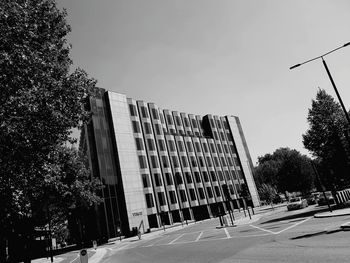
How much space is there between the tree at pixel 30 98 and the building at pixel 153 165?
30.8 metres

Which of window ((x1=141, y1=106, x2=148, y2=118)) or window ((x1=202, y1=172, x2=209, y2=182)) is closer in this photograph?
window ((x1=141, y1=106, x2=148, y2=118))

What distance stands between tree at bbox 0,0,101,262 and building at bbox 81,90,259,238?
101 feet

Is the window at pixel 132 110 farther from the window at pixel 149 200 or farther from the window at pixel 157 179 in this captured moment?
the window at pixel 149 200

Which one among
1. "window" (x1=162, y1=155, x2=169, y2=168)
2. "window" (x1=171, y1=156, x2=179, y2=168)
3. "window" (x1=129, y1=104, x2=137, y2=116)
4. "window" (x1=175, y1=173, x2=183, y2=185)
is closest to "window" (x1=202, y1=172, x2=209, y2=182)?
"window" (x1=175, y1=173, x2=183, y2=185)

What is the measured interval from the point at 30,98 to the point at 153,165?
44449 mm

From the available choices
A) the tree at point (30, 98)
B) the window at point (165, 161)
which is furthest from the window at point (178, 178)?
the tree at point (30, 98)

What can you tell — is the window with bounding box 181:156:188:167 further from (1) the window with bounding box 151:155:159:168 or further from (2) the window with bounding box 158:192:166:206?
(2) the window with bounding box 158:192:166:206

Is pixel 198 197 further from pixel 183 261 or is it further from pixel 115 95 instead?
pixel 183 261

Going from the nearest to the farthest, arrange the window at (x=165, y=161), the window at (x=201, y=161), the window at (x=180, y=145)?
the window at (x=165, y=161) < the window at (x=180, y=145) < the window at (x=201, y=161)

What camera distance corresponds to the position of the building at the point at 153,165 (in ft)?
150

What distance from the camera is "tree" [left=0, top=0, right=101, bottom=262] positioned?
364 inches

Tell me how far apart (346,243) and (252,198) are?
63.3 metres

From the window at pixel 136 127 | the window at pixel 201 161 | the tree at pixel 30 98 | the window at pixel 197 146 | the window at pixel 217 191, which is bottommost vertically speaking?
the window at pixel 217 191

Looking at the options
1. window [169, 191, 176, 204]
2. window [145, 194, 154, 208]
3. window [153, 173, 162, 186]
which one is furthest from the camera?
window [169, 191, 176, 204]
